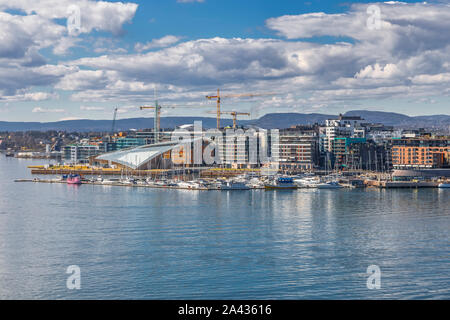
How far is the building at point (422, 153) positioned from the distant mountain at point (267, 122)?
61590 mm

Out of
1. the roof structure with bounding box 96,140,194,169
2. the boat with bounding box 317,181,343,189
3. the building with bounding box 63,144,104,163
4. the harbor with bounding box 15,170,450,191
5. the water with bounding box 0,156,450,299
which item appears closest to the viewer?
the water with bounding box 0,156,450,299

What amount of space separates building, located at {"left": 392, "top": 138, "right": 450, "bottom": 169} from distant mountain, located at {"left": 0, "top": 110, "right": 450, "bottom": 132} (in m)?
61.6

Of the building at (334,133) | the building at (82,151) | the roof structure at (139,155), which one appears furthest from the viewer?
the building at (82,151)

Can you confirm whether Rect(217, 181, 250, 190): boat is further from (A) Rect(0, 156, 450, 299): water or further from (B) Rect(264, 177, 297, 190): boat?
(A) Rect(0, 156, 450, 299): water

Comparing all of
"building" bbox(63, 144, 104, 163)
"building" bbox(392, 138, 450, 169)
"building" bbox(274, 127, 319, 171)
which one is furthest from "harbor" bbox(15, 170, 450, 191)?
"building" bbox(63, 144, 104, 163)

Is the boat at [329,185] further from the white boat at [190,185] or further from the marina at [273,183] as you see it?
the white boat at [190,185]

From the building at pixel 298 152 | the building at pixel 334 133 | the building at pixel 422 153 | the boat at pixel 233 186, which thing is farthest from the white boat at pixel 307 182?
the building at pixel 334 133

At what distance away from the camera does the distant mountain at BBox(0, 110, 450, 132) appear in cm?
10594

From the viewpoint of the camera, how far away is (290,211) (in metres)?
13.6

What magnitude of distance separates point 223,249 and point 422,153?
65.4ft

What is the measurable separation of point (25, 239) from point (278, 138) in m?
23.3

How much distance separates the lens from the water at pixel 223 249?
6.73m
